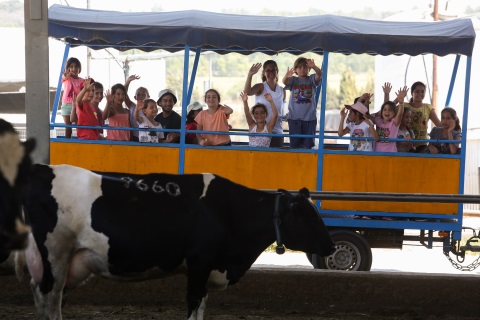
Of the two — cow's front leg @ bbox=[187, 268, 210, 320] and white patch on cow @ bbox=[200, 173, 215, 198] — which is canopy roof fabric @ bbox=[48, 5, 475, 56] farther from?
cow's front leg @ bbox=[187, 268, 210, 320]

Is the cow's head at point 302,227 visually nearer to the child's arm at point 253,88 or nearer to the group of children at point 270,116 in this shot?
the group of children at point 270,116

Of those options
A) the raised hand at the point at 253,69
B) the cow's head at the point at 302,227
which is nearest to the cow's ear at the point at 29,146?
the cow's head at the point at 302,227

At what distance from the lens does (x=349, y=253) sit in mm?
11477

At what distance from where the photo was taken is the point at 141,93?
12398 mm

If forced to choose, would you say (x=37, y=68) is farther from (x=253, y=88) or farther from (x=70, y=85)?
(x=253, y=88)

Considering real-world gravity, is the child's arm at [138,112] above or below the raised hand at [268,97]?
below

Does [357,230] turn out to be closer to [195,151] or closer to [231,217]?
[195,151]

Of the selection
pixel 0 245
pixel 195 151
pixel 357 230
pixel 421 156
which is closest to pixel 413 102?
pixel 421 156

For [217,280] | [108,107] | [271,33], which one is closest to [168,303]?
[217,280]

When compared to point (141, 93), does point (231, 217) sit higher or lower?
lower

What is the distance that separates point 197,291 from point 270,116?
4912 mm

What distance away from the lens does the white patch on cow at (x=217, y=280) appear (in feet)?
24.8

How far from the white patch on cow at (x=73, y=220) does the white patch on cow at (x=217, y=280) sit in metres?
0.90

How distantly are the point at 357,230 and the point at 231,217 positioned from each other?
445 cm
